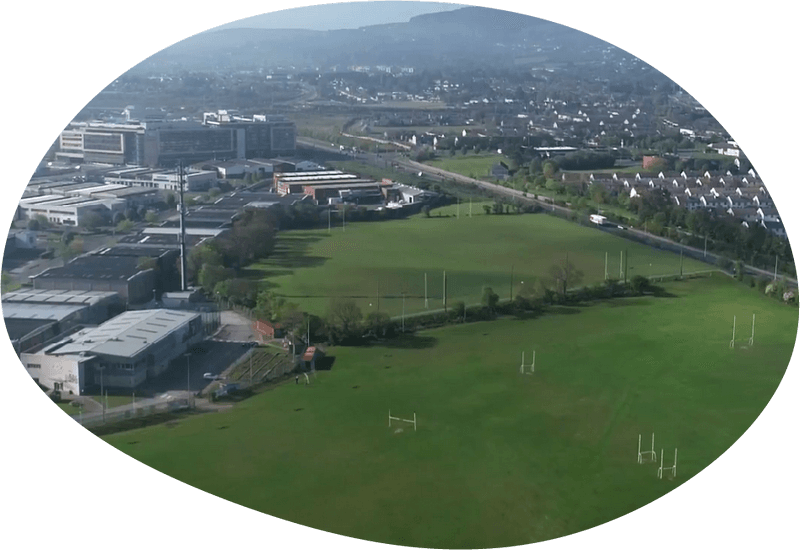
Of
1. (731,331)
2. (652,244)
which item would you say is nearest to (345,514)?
(731,331)

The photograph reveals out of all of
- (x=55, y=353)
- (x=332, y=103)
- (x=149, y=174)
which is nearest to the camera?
(x=55, y=353)

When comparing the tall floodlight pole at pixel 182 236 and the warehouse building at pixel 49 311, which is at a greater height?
the tall floodlight pole at pixel 182 236

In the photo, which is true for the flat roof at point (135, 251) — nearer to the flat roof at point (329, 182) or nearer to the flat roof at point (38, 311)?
the flat roof at point (38, 311)

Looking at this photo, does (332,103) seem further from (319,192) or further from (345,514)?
(345,514)

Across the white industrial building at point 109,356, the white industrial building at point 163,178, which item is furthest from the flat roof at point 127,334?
the white industrial building at point 163,178

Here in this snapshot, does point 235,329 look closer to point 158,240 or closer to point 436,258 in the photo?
point 158,240
